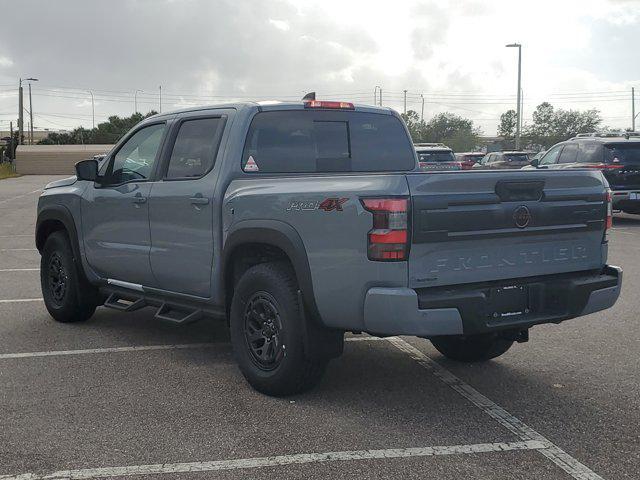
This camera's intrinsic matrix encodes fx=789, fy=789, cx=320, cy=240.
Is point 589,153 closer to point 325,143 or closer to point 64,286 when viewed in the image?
point 325,143

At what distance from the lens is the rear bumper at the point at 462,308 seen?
14.0ft

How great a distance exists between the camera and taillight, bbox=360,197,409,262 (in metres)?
4.20

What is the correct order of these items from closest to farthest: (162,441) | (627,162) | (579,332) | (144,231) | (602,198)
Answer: (162,441), (602,198), (144,231), (579,332), (627,162)

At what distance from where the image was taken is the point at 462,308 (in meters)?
4.33

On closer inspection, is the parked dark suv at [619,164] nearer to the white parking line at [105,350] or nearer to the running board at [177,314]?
the white parking line at [105,350]

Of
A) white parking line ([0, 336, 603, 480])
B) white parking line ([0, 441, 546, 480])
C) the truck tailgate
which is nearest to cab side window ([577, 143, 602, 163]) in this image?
the truck tailgate

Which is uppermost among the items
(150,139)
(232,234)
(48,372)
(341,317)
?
(150,139)

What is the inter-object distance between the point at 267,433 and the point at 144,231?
239 centimetres

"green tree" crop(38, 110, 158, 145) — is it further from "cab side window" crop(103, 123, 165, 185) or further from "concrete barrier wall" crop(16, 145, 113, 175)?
"cab side window" crop(103, 123, 165, 185)

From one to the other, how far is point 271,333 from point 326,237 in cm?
83

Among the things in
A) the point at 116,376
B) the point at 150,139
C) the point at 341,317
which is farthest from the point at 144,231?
the point at 341,317

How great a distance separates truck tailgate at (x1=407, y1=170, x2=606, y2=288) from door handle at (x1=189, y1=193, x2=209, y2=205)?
1.76 metres

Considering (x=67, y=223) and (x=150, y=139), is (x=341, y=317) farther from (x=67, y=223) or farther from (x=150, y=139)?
(x=67, y=223)

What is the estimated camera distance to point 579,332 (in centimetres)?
683
